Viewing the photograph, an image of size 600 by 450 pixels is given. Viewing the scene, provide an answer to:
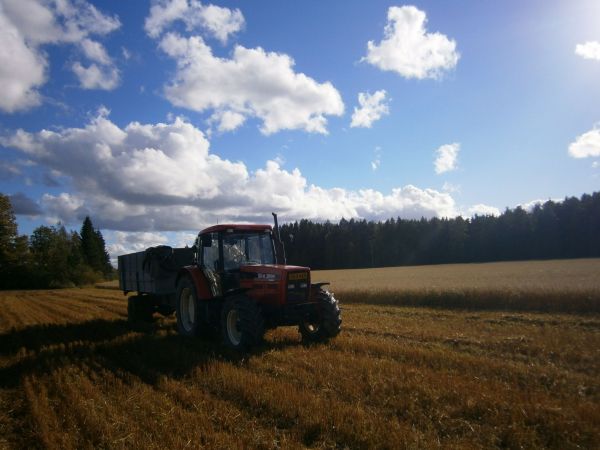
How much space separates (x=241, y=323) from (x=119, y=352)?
101 inches

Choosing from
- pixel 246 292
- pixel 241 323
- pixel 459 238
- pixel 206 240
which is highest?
pixel 459 238

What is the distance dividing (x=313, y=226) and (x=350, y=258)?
946cm

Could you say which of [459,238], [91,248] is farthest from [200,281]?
[91,248]

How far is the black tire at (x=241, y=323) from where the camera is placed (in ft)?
26.0

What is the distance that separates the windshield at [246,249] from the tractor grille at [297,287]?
1.20 m

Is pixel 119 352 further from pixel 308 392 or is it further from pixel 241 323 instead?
pixel 308 392

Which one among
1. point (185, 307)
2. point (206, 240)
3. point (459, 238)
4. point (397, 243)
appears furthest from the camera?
point (397, 243)

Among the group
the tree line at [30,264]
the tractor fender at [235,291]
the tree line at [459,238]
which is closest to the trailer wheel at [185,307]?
the tractor fender at [235,291]

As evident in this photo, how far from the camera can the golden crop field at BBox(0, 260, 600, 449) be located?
14.4ft

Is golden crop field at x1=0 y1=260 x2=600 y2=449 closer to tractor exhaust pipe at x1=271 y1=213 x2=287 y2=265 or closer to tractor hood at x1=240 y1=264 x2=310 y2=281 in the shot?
tractor hood at x1=240 y1=264 x2=310 y2=281

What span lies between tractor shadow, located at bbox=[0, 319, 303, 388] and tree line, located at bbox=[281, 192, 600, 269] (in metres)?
40.4

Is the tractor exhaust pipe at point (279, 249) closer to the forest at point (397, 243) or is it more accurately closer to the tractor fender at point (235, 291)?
the tractor fender at point (235, 291)

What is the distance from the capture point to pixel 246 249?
31.7 feet

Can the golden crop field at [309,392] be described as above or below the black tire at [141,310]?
below
